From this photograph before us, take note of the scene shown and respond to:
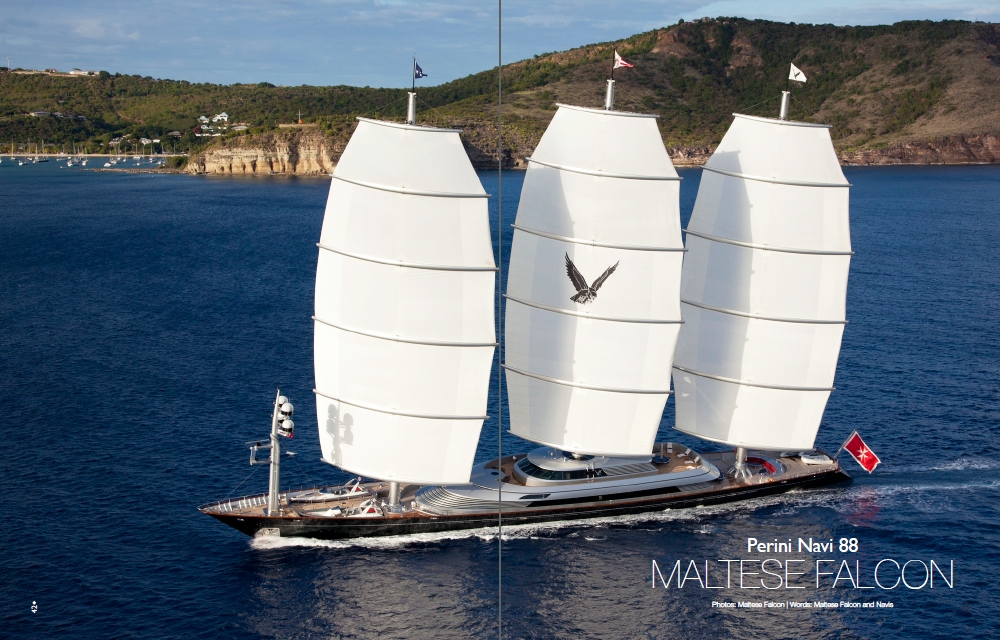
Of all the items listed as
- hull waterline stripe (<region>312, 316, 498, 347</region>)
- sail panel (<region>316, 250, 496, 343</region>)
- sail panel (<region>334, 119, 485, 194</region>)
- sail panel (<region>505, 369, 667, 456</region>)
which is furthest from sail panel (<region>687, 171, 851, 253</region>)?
hull waterline stripe (<region>312, 316, 498, 347</region>)

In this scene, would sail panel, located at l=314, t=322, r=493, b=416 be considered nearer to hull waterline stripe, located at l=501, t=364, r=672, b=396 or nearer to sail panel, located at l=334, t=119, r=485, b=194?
hull waterline stripe, located at l=501, t=364, r=672, b=396

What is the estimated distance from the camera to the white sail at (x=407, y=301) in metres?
45.3

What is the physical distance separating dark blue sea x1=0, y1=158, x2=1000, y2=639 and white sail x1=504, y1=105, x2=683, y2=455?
19.5 feet

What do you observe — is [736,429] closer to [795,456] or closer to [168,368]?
[795,456]

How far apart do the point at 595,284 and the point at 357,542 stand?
17241 mm

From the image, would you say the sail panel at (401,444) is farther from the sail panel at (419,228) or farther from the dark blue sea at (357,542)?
the sail panel at (419,228)

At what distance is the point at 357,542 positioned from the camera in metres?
46.4

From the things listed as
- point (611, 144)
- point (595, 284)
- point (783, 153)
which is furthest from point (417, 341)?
point (783, 153)

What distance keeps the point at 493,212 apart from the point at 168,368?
272ft

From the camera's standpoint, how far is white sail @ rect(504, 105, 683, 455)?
48688 millimetres

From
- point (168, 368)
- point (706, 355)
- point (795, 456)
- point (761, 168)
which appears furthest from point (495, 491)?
point (168, 368)

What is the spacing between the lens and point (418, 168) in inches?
1780

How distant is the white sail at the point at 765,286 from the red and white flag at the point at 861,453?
216 cm

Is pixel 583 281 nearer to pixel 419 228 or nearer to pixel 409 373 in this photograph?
pixel 419 228
